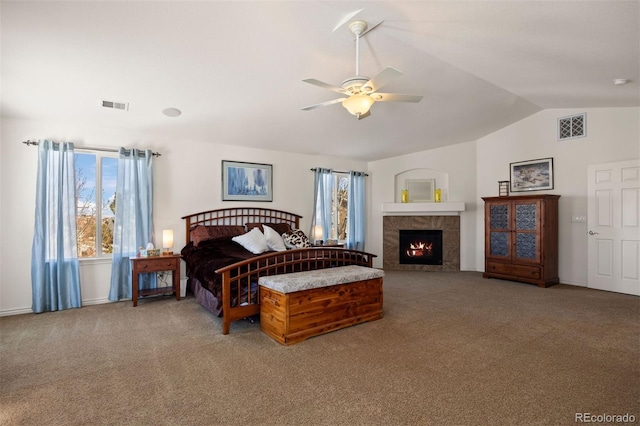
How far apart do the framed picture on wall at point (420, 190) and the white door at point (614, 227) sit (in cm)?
280

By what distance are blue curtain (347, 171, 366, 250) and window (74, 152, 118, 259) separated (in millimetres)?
4541

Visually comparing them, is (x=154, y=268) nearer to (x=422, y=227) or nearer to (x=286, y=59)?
(x=286, y=59)

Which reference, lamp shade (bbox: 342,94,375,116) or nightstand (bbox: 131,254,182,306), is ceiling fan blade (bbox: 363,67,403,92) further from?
nightstand (bbox: 131,254,182,306)

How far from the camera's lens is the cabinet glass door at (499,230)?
596 cm

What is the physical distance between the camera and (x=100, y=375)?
254 centimetres

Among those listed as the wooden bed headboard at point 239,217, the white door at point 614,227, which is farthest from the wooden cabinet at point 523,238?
the wooden bed headboard at point 239,217

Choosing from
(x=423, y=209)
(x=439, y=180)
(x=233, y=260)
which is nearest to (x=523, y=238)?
(x=423, y=209)

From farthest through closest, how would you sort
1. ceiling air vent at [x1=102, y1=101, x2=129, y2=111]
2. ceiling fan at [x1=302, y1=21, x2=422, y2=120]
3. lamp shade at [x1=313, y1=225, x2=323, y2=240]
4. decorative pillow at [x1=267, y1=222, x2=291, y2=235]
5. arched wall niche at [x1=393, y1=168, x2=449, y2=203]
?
1. arched wall niche at [x1=393, y1=168, x2=449, y2=203]
2. lamp shade at [x1=313, y1=225, x2=323, y2=240]
3. decorative pillow at [x1=267, y1=222, x2=291, y2=235]
4. ceiling air vent at [x1=102, y1=101, x2=129, y2=111]
5. ceiling fan at [x1=302, y1=21, x2=422, y2=120]

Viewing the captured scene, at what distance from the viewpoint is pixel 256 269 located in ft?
11.5

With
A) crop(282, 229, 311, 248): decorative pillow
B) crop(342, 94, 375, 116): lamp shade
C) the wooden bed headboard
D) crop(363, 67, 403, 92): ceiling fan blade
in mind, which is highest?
crop(363, 67, 403, 92): ceiling fan blade

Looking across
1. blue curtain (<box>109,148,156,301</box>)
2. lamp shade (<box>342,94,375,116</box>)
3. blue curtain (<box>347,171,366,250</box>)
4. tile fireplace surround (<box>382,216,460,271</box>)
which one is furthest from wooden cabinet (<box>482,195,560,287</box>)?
blue curtain (<box>109,148,156,301</box>)

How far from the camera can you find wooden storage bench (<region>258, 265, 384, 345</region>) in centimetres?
311

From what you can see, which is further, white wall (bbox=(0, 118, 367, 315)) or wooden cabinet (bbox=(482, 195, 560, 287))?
wooden cabinet (bbox=(482, 195, 560, 287))
